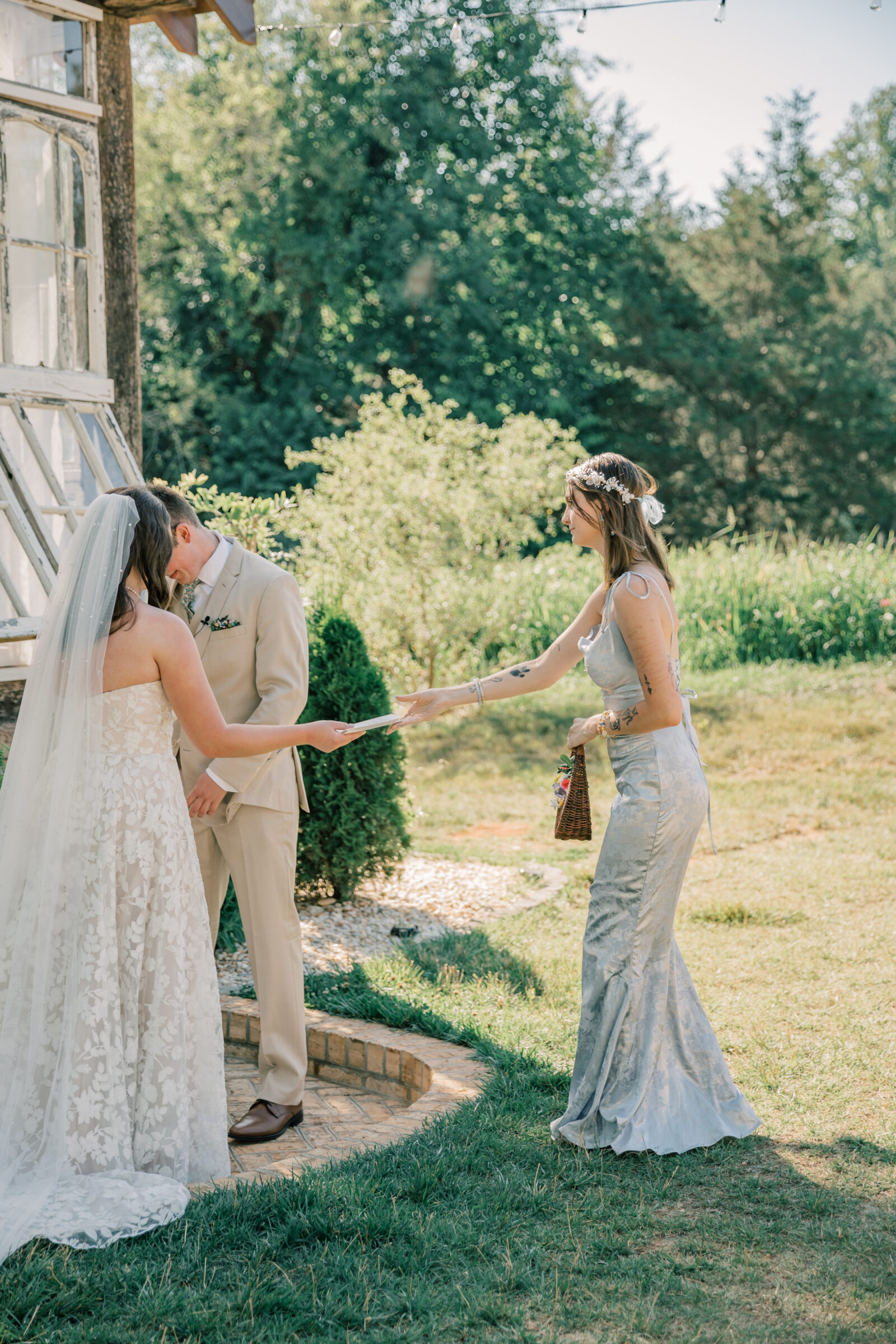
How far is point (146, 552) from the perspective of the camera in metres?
3.40

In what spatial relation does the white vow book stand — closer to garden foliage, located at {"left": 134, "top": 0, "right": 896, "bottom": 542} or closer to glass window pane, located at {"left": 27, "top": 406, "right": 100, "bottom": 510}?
glass window pane, located at {"left": 27, "top": 406, "right": 100, "bottom": 510}

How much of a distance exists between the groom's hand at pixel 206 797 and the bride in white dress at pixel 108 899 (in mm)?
302

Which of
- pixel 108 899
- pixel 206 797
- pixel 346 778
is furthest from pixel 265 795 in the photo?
pixel 346 778

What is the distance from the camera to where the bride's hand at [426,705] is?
4289 mm

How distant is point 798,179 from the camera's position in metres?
28.7

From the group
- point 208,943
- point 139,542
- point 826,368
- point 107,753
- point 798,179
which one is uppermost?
point 798,179

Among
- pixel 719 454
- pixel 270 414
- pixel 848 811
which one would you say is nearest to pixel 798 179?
pixel 719 454

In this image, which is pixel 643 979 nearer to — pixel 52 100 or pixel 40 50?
pixel 52 100

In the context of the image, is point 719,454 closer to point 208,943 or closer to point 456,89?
point 456,89

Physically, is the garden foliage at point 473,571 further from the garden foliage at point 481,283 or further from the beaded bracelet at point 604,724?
the garden foliage at point 481,283

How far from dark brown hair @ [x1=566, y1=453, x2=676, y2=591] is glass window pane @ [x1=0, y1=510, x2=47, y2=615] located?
3.42m

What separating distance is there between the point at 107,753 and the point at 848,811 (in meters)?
6.80

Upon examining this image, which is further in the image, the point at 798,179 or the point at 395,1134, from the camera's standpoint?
the point at 798,179

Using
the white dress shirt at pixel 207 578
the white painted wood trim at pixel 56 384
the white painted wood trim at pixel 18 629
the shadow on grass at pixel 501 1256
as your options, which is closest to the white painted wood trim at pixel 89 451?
the white painted wood trim at pixel 56 384
